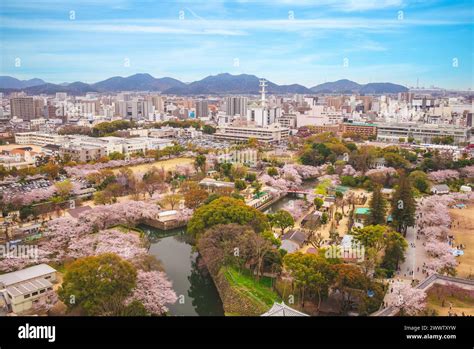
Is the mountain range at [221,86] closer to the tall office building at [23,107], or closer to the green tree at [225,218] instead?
the tall office building at [23,107]

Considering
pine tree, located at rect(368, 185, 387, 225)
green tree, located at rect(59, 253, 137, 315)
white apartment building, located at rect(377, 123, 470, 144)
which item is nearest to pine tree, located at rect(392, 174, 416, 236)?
pine tree, located at rect(368, 185, 387, 225)

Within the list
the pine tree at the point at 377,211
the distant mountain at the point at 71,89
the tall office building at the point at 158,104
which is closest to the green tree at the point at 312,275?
the pine tree at the point at 377,211

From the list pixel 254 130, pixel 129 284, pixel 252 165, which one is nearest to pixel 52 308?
pixel 129 284

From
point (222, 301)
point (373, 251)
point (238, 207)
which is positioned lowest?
point (222, 301)

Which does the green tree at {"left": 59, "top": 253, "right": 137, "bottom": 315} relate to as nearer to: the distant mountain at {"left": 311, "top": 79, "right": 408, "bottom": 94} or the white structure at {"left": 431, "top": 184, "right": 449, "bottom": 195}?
the white structure at {"left": 431, "top": 184, "right": 449, "bottom": 195}

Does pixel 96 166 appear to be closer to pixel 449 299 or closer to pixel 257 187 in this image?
pixel 257 187
